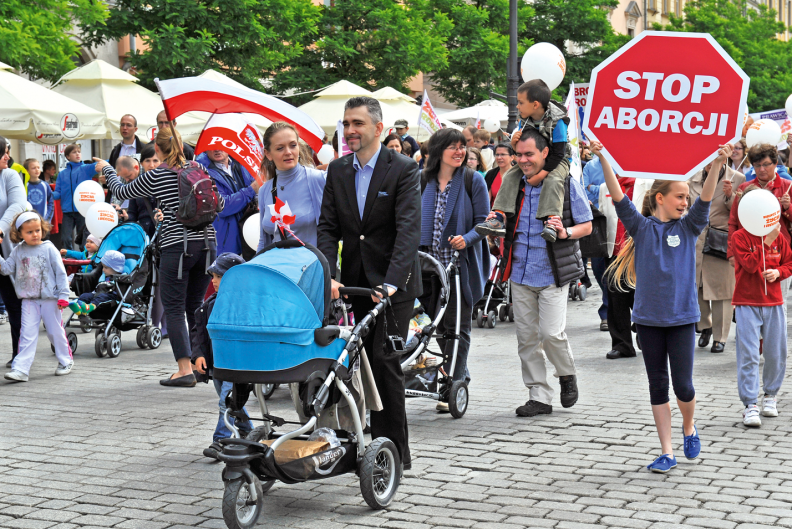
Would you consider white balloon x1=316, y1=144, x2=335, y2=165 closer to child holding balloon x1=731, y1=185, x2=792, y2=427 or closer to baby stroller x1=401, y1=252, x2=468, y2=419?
baby stroller x1=401, y1=252, x2=468, y2=419

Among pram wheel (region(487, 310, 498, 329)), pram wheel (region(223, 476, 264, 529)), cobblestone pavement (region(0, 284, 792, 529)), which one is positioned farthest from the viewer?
pram wheel (region(487, 310, 498, 329))

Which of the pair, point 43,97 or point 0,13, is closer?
point 43,97

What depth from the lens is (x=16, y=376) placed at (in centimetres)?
875

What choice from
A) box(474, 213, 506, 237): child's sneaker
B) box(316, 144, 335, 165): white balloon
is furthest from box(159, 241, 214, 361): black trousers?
box(316, 144, 335, 165): white balloon

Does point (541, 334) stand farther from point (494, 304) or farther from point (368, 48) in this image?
point (368, 48)

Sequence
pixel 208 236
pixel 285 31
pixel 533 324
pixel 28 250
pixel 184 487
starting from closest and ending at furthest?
1. pixel 184 487
2. pixel 533 324
3. pixel 208 236
4. pixel 28 250
5. pixel 285 31

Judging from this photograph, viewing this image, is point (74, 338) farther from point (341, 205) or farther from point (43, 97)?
point (341, 205)

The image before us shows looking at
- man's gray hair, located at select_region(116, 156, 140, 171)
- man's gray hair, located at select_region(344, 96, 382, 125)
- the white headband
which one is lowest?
the white headband

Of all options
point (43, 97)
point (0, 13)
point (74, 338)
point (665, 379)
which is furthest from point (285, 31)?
point (665, 379)

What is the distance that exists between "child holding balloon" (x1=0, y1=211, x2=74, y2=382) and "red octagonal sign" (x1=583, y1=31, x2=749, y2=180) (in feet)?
17.0

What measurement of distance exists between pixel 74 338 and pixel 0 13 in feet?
33.6

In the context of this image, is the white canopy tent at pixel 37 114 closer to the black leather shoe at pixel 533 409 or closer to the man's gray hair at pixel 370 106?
the black leather shoe at pixel 533 409

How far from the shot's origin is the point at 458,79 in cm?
3691

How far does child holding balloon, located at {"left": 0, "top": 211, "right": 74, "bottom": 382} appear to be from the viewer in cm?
905
